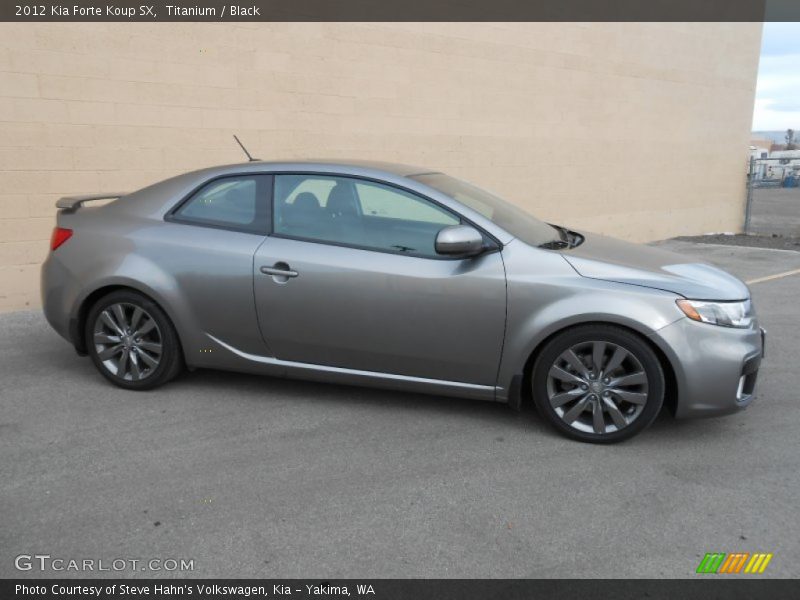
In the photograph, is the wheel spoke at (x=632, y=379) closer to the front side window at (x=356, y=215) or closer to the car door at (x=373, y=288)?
the car door at (x=373, y=288)

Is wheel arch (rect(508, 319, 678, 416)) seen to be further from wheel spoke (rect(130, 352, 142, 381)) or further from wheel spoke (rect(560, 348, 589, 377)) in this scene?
wheel spoke (rect(130, 352, 142, 381))

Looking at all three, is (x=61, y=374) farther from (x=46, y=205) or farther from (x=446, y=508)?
(x=446, y=508)

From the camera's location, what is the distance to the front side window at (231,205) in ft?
14.7

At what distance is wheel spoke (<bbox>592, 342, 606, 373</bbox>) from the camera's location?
387 cm

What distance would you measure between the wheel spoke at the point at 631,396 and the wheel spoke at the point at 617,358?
0.12m

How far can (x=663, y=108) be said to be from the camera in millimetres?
13328

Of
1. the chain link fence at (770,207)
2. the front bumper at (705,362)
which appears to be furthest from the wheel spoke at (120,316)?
the chain link fence at (770,207)

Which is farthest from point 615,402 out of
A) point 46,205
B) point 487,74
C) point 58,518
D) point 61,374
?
point 487,74

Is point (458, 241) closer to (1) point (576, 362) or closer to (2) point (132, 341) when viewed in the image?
(1) point (576, 362)

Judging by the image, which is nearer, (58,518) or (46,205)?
(58,518)

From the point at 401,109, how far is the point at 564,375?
595cm

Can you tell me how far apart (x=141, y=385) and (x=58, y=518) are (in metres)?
1.54
